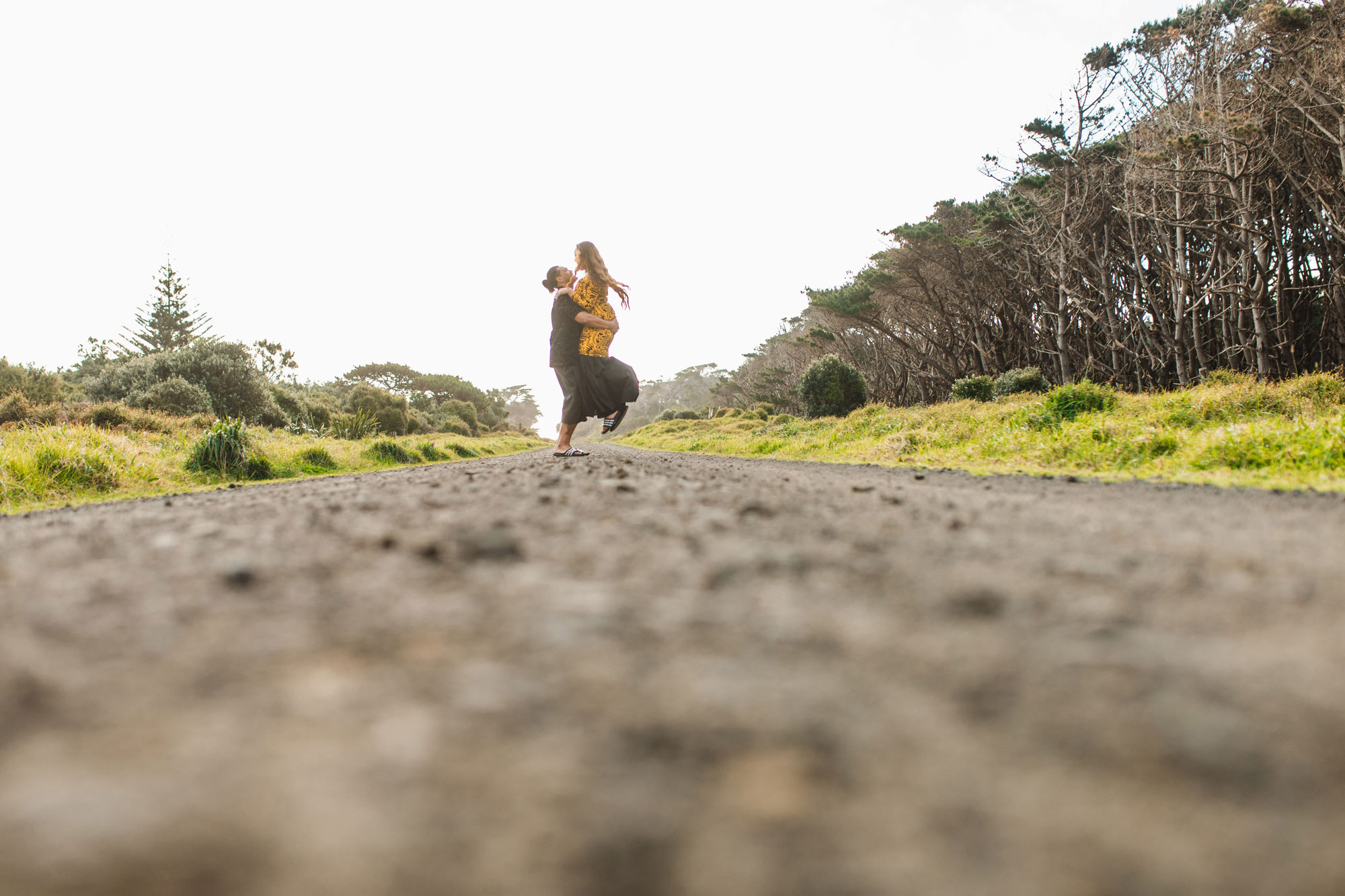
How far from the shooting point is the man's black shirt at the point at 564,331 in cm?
802

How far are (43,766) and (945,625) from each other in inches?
56.4

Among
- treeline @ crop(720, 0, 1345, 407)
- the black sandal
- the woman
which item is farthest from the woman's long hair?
treeline @ crop(720, 0, 1345, 407)

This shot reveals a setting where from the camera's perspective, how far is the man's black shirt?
8016mm

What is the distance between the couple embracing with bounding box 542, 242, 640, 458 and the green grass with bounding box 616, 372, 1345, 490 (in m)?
3.93

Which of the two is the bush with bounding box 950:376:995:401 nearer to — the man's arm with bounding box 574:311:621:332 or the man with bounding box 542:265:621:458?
the man's arm with bounding box 574:311:621:332

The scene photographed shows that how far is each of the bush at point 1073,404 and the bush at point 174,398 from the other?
2061 centimetres

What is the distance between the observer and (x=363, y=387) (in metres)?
27.3

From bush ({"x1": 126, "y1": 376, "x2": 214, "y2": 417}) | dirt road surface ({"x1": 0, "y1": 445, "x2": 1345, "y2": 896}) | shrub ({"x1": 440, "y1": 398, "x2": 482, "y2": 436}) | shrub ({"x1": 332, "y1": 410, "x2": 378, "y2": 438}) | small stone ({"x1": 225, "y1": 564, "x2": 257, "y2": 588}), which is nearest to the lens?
dirt road surface ({"x1": 0, "y1": 445, "x2": 1345, "y2": 896})

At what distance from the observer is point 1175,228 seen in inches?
693

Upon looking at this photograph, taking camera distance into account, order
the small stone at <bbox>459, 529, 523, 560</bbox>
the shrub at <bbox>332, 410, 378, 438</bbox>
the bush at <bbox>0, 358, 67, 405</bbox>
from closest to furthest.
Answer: the small stone at <bbox>459, 529, 523, 560</bbox>
the bush at <bbox>0, 358, 67, 405</bbox>
the shrub at <bbox>332, 410, 378, 438</bbox>

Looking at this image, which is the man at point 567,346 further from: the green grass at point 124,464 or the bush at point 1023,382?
the bush at point 1023,382

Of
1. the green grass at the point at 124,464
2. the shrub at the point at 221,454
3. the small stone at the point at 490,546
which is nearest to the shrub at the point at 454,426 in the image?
the green grass at the point at 124,464

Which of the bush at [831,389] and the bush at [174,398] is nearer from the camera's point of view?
the bush at [174,398]

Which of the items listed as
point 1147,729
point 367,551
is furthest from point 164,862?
point 367,551
